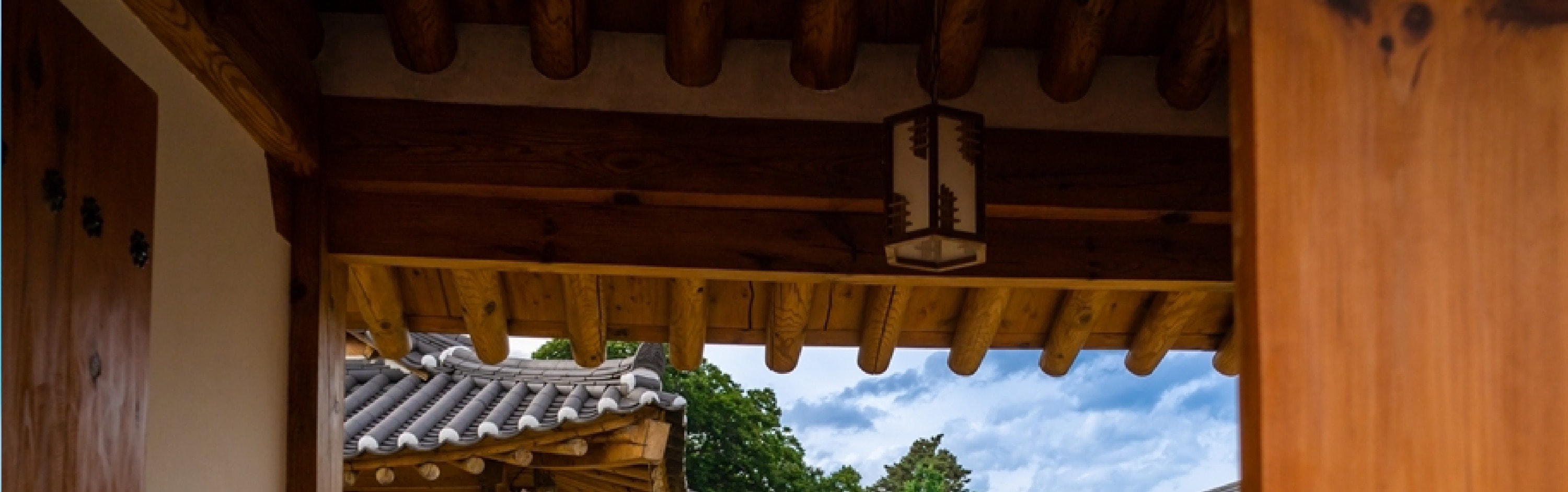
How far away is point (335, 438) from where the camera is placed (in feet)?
11.1

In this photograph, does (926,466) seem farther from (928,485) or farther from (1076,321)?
(1076,321)

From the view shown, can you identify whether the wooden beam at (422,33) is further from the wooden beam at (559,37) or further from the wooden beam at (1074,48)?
the wooden beam at (1074,48)

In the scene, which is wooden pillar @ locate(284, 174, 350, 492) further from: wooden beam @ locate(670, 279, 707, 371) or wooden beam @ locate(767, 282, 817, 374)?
wooden beam @ locate(767, 282, 817, 374)

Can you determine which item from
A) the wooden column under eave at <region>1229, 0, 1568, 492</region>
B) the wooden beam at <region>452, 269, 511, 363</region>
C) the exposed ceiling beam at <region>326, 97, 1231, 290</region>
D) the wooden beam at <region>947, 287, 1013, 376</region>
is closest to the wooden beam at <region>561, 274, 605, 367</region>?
the wooden beam at <region>452, 269, 511, 363</region>

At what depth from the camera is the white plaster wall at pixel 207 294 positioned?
239cm

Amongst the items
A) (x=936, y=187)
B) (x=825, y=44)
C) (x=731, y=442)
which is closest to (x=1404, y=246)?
(x=936, y=187)

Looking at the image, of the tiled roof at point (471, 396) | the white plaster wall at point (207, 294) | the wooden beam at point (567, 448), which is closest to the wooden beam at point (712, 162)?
the white plaster wall at point (207, 294)

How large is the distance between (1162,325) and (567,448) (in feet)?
8.11

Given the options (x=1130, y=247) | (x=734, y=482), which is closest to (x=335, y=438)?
(x=1130, y=247)

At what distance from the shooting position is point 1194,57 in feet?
10.8

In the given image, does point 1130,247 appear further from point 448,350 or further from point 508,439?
point 448,350

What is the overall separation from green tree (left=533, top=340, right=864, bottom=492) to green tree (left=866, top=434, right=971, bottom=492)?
3.20 metres

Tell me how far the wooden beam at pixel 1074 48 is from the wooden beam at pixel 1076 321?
3.52 ft

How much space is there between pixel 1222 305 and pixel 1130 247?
1.15 meters
